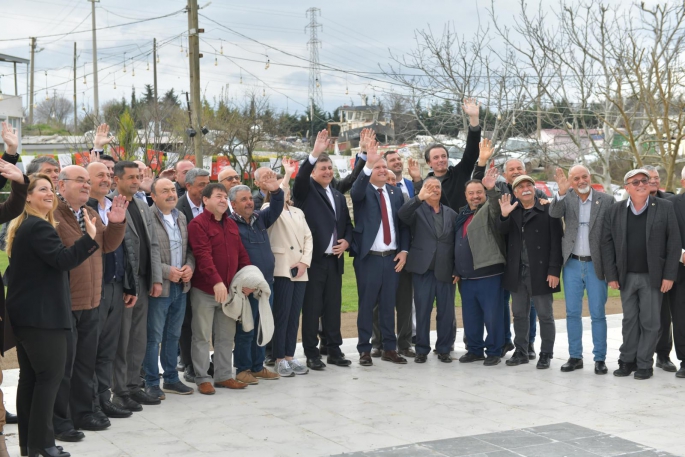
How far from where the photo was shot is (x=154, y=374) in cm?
740

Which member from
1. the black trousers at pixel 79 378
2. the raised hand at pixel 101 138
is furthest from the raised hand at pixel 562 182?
the black trousers at pixel 79 378

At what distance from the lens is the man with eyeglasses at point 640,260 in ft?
27.1

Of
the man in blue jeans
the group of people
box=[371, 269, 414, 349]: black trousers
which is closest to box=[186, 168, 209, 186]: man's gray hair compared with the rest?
the group of people

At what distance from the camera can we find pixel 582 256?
8641 millimetres

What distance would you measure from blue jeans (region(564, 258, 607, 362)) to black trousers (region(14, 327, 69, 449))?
5301mm

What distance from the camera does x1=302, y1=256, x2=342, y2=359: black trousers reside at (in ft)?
28.8

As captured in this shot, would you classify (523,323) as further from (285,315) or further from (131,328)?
(131,328)

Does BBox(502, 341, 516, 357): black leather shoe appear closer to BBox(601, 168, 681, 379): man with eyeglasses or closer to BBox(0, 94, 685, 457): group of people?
BBox(0, 94, 685, 457): group of people

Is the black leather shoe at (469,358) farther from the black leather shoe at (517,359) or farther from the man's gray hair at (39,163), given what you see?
the man's gray hair at (39,163)

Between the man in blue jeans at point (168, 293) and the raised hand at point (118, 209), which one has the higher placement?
the raised hand at point (118, 209)

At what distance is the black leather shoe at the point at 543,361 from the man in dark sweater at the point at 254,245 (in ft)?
9.19

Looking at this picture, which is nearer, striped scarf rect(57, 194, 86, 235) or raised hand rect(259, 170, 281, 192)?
striped scarf rect(57, 194, 86, 235)

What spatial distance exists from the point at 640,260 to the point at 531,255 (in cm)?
110

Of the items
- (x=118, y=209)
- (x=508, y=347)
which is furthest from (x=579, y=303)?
(x=118, y=209)
